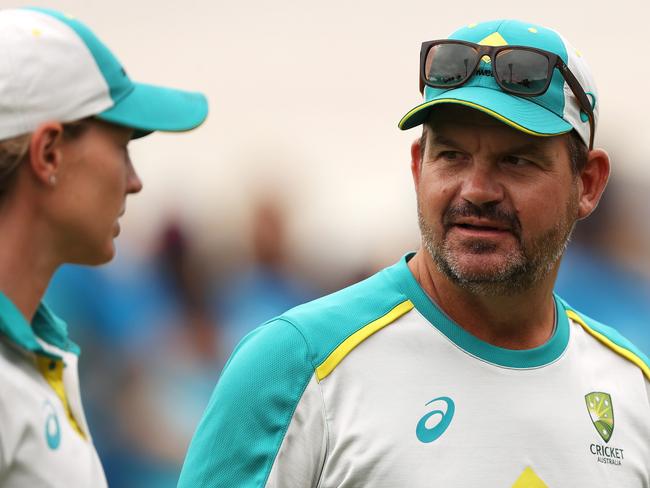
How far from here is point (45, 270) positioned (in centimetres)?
210

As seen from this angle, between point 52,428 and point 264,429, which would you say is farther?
point 264,429

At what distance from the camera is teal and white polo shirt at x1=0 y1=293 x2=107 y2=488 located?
194 cm

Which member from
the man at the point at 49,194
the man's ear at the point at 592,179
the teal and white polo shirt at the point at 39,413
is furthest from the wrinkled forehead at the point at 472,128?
the teal and white polo shirt at the point at 39,413

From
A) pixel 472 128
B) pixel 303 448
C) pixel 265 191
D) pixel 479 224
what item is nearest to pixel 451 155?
pixel 472 128

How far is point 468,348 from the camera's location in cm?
280

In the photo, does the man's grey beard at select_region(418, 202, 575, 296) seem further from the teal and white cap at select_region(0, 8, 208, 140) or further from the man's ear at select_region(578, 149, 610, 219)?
the teal and white cap at select_region(0, 8, 208, 140)

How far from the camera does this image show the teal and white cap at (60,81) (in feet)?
6.73

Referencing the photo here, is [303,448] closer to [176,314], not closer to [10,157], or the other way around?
[10,157]

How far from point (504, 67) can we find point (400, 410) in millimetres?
823

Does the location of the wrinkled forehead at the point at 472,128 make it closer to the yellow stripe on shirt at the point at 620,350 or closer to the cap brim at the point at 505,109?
the cap brim at the point at 505,109

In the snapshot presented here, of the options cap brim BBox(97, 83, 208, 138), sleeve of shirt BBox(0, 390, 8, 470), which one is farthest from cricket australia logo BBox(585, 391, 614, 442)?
sleeve of shirt BBox(0, 390, 8, 470)

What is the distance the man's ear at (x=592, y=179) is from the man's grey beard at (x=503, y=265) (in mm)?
170

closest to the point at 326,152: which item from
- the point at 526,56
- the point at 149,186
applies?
the point at 149,186

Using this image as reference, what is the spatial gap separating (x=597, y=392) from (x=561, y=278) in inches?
87.8
